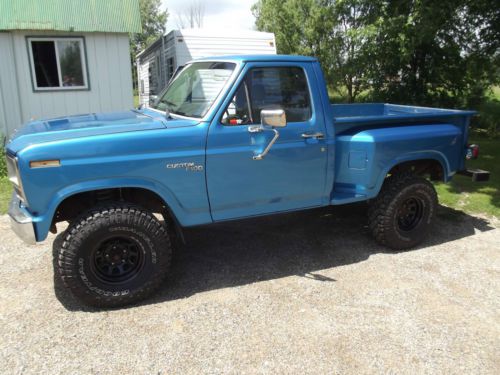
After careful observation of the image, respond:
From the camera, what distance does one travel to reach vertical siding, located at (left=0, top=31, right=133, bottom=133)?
9.13 m

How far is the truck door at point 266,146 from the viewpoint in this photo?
11.9 feet

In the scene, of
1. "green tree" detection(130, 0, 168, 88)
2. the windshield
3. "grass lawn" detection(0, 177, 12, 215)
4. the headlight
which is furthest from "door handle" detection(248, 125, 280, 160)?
"green tree" detection(130, 0, 168, 88)

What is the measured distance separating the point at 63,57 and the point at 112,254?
7564 millimetres

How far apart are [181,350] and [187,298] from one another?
0.71 metres

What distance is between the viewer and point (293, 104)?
3.95m

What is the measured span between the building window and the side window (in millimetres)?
7166

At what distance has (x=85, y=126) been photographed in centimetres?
351

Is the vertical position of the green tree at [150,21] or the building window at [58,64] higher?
the green tree at [150,21]

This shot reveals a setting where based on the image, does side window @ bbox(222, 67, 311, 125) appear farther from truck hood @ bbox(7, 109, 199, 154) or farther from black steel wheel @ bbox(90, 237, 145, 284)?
black steel wheel @ bbox(90, 237, 145, 284)

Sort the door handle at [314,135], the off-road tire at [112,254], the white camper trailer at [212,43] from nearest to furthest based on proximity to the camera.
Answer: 1. the off-road tire at [112,254]
2. the door handle at [314,135]
3. the white camper trailer at [212,43]

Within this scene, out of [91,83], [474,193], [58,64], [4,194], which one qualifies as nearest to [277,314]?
[474,193]

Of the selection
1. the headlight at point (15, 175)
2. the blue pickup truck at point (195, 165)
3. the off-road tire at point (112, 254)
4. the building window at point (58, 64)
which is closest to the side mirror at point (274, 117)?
the blue pickup truck at point (195, 165)

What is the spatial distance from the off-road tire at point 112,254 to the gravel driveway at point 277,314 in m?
0.18

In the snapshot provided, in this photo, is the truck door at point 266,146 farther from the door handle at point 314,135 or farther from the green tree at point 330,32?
the green tree at point 330,32
